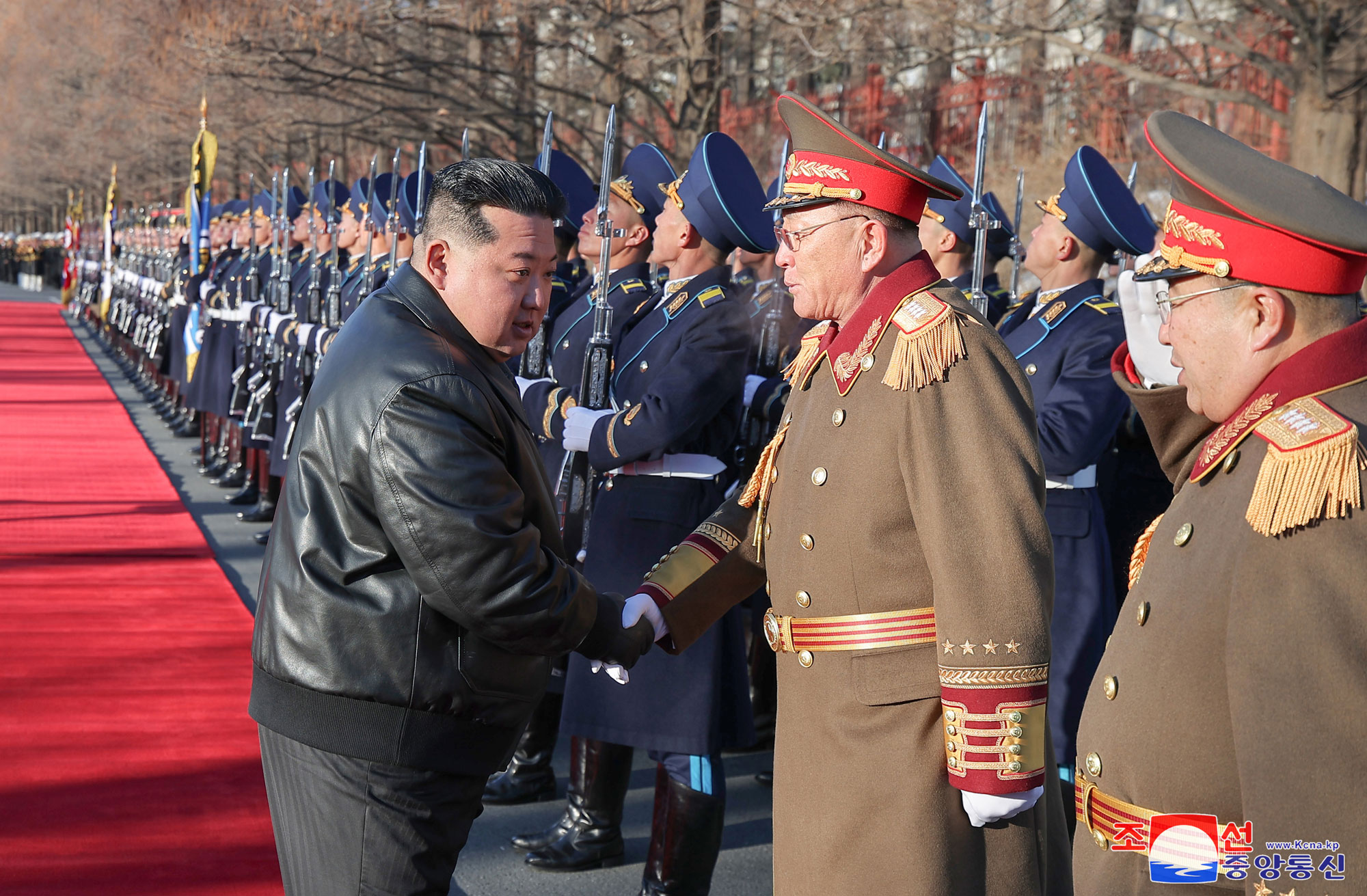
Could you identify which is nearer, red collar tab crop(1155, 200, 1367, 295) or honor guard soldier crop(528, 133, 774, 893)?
red collar tab crop(1155, 200, 1367, 295)

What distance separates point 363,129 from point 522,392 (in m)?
12.9

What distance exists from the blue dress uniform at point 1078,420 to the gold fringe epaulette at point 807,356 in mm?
1366

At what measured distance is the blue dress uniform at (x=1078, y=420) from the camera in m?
4.12

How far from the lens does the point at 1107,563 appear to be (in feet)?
14.1

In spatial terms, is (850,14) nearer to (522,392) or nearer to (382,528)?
(522,392)

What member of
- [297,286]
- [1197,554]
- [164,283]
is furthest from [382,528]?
[164,283]

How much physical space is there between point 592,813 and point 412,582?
81.0 inches

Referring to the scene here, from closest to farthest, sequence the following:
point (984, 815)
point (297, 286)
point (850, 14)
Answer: point (984, 815) < point (297, 286) < point (850, 14)

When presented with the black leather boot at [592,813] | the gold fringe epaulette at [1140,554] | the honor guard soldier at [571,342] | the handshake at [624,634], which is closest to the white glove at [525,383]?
the honor guard soldier at [571,342]

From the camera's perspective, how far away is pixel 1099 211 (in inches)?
178

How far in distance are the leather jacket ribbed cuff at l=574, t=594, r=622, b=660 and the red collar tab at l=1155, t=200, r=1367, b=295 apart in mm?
1218

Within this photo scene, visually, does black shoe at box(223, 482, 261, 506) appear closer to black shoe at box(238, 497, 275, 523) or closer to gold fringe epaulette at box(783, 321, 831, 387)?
black shoe at box(238, 497, 275, 523)

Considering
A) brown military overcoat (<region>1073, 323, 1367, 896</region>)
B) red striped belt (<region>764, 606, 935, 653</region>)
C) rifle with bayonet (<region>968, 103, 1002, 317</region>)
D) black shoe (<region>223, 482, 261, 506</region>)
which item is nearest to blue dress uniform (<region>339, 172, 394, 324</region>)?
black shoe (<region>223, 482, 261, 506</region>)

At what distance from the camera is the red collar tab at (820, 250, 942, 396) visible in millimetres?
2498
